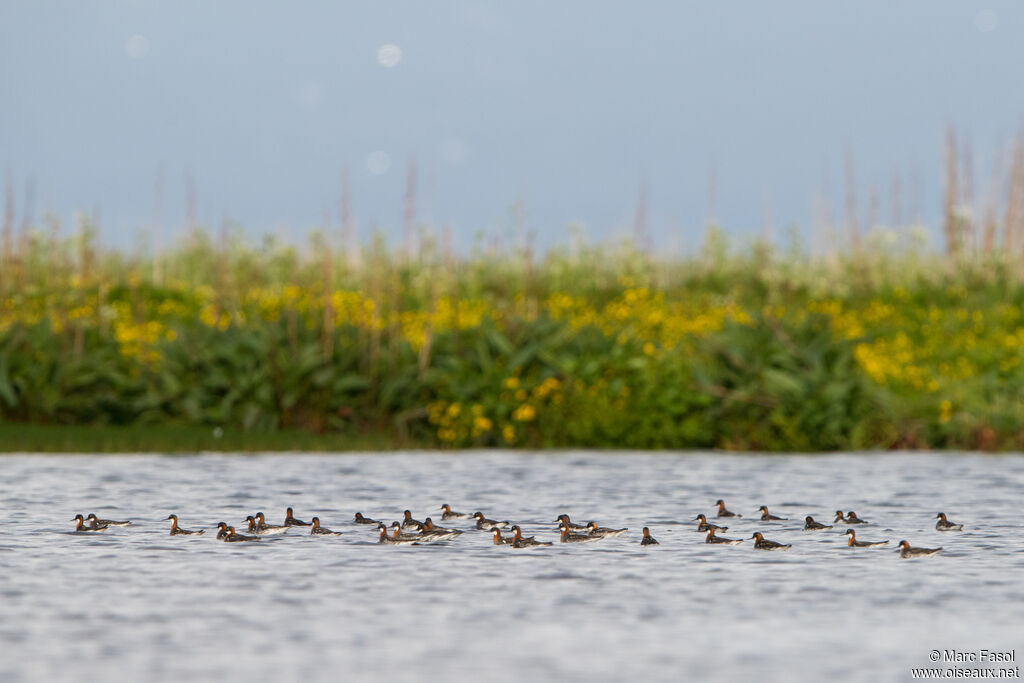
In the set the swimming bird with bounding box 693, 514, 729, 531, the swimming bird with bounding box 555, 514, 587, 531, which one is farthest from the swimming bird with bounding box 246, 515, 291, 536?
the swimming bird with bounding box 693, 514, 729, 531

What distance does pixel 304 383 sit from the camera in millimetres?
19391

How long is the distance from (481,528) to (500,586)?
253 centimetres

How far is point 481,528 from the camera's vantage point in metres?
11.7

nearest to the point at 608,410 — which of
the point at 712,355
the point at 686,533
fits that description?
the point at 712,355

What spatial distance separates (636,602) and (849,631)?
1328 mm

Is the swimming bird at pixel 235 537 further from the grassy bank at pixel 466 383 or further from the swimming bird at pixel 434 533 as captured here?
the grassy bank at pixel 466 383

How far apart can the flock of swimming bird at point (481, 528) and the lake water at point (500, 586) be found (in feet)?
0.37

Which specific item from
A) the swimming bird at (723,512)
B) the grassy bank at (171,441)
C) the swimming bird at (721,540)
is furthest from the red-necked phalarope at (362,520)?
the grassy bank at (171,441)

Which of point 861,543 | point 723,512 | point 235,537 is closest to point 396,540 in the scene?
point 235,537

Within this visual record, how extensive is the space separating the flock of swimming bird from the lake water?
113 millimetres

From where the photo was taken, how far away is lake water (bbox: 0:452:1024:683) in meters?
7.13

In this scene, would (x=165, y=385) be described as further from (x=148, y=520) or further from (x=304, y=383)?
(x=148, y=520)

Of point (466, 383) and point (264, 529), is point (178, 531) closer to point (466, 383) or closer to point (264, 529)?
point (264, 529)

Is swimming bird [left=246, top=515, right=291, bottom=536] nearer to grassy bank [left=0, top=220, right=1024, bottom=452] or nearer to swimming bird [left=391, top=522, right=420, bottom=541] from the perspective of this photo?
swimming bird [left=391, top=522, right=420, bottom=541]
